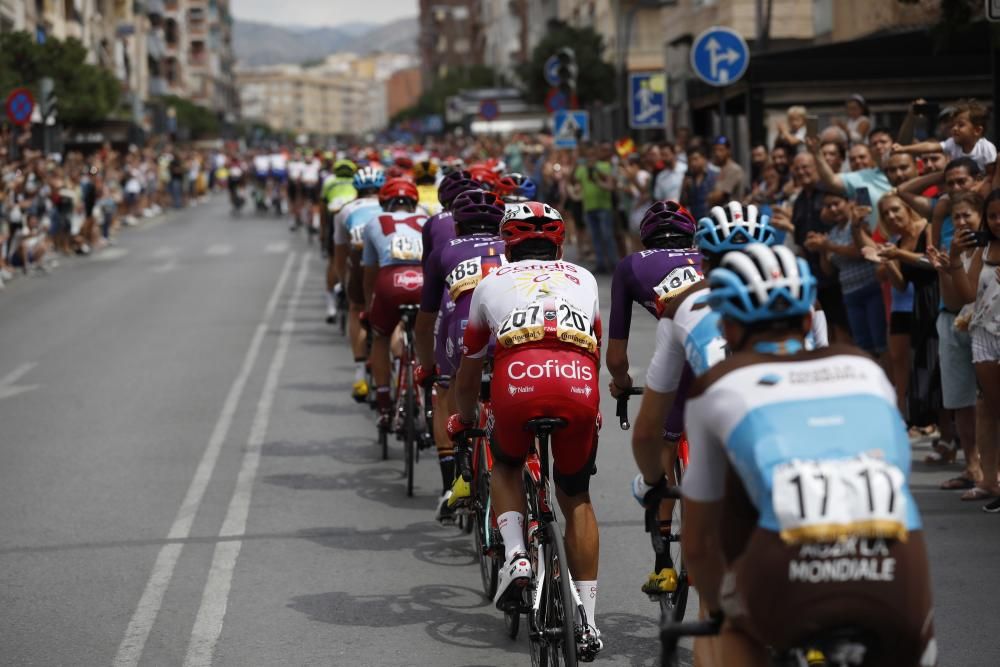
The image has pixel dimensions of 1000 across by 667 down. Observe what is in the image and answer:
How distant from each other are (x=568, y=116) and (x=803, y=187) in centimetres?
1926

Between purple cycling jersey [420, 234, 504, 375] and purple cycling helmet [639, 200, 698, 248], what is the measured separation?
47.6 inches

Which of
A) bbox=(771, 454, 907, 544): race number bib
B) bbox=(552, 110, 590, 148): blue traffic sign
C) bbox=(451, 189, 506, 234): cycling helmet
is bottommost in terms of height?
bbox=(771, 454, 907, 544): race number bib

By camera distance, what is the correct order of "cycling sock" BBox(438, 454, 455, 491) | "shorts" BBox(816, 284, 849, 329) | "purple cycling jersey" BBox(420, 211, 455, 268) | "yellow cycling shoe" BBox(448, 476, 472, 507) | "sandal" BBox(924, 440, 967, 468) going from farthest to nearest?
"shorts" BBox(816, 284, 849, 329) → "sandal" BBox(924, 440, 967, 468) → "purple cycling jersey" BBox(420, 211, 455, 268) → "cycling sock" BBox(438, 454, 455, 491) → "yellow cycling shoe" BBox(448, 476, 472, 507)

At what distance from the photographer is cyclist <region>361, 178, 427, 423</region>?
34.7 ft

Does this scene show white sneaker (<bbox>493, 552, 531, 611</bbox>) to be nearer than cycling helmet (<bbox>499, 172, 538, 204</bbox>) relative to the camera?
Yes

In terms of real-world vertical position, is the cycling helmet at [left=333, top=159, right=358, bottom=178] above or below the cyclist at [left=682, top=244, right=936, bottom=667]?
above

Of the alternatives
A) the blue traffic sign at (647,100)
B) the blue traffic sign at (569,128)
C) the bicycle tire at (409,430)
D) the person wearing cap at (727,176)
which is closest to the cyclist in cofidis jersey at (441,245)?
the bicycle tire at (409,430)

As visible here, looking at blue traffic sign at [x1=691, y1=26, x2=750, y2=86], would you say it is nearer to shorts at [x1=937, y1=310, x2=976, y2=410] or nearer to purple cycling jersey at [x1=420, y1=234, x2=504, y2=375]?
shorts at [x1=937, y1=310, x2=976, y2=410]

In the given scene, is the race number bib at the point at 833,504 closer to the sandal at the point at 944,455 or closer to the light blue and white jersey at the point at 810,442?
the light blue and white jersey at the point at 810,442

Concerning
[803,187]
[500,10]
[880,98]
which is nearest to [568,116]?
[880,98]

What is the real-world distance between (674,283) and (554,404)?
91 centimetres

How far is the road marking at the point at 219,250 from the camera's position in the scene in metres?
34.7

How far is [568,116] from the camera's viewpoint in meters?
32.1

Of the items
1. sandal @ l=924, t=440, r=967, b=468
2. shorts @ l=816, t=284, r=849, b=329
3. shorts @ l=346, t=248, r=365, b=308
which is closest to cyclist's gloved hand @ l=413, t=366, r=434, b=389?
shorts @ l=346, t=248, r=365, b=308
